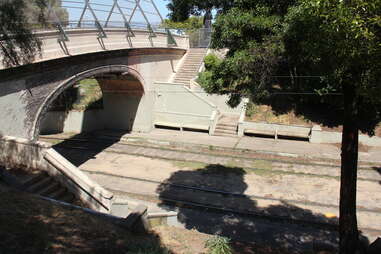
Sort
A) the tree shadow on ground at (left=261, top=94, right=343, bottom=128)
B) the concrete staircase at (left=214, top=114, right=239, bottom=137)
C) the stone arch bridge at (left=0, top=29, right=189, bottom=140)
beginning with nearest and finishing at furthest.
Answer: the stone arch bridge at (left=0, top=29, right=189, bottom=140) → the tree shadow on ground at (left=261, top=94, right=343, bottom=128) → the concrete staircase at (left=214, top=114, right=239, bottom=137)

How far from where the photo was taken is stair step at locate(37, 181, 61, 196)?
9.55m

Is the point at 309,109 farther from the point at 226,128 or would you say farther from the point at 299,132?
the point at 226,128

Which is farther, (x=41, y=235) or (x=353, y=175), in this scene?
(x=353, y=175)

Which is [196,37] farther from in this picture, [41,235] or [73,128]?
[41,235]

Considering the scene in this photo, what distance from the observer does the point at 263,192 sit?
12.9 meters

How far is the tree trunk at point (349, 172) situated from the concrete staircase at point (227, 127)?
1421cm

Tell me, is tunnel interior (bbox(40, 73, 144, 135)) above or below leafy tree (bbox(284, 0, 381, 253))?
below

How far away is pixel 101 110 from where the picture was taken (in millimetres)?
24625

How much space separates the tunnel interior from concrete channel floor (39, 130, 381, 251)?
16.9 feet

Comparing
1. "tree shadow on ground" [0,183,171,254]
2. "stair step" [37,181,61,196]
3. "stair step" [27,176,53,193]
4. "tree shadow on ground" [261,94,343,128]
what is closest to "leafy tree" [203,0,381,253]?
"tree shadow on ground" [0,183,171,254]

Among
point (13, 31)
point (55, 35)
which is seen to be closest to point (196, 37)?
point (55, 35)

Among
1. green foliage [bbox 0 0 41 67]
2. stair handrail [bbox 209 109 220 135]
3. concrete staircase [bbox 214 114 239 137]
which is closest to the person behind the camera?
green foliage [bbox 0 0 41 67]

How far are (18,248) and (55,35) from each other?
9979mm

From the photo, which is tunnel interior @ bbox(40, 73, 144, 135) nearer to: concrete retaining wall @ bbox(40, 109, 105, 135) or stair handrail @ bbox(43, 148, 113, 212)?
concrete retaining wall @ bbox(40, 109, 105, 135)
